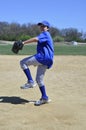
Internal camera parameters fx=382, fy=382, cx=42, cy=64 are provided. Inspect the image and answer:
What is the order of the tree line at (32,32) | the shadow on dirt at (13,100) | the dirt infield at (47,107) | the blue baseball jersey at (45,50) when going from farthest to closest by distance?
the tree line at (32,32) < the shadow on dirt at (13,100) < the blue baseball jersey at (45,50) < the dirt infield at (47,107)

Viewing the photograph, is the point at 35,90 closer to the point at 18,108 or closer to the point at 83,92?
the point at 83,92

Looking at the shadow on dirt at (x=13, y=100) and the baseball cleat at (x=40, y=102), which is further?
the shadow on dirt at (x=13, y=100)

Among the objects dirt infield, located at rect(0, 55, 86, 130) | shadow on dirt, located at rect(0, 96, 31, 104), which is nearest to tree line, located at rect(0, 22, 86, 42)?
dirt infield, located at rect(0, 55, 86, 130)

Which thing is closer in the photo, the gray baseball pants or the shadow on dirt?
the gray baseball pants

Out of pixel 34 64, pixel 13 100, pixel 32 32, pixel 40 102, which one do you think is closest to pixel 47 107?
pixel 40 102

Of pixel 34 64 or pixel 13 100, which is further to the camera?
pixel 13 100

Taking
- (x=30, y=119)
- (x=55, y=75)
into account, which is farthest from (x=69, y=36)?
(x=30, y=119)

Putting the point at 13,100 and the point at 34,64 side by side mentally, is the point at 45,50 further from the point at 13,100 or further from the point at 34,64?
the point at 13,100

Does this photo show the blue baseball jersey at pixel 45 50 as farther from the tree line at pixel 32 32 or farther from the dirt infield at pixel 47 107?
the tree line at pixel 32 32

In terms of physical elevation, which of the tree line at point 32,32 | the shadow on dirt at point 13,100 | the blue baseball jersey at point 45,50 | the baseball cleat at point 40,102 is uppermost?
the blue baseball jersey at point 45,50

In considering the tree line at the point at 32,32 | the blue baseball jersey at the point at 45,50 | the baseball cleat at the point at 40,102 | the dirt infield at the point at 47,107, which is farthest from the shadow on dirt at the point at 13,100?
the tree line at the point at 32,32

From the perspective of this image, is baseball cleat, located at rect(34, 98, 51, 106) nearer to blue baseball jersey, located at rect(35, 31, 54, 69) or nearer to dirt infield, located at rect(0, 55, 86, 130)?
dirt infield, located at rect(0, 55, 86, 130)

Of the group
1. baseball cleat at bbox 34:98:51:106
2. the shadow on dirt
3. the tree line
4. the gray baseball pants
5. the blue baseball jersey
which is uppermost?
the blue baseball jersey

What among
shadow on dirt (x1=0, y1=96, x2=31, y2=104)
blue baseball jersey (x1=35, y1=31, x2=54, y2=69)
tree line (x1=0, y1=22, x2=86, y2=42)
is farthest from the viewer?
tree line (x1=0, y1=22, x2=86, y2=42)
